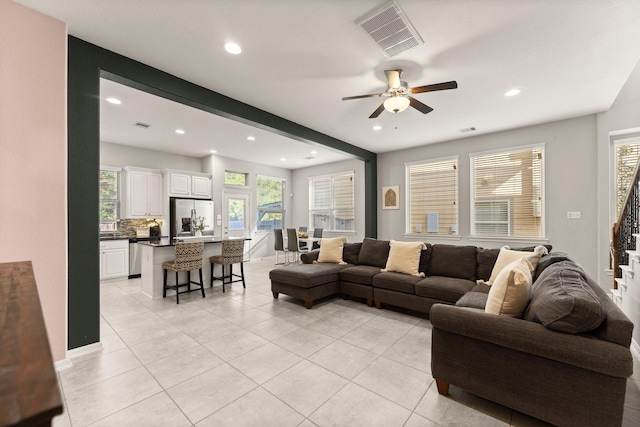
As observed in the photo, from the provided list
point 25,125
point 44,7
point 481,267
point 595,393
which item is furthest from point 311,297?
point 44,7

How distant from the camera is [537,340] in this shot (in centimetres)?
166

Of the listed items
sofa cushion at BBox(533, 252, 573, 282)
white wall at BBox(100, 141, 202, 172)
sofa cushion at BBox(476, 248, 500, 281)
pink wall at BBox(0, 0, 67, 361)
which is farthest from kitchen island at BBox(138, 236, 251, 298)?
sofa cushion at BBox(533, 252, 573, 282)

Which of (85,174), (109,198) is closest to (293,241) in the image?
(109,198)

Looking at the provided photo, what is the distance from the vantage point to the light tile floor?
6.03 feet

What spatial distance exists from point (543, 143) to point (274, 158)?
230 inches

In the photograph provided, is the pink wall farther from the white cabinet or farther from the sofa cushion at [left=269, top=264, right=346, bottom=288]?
the white cabinet

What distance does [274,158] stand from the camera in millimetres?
7738

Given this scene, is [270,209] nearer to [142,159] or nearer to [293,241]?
[293,241]

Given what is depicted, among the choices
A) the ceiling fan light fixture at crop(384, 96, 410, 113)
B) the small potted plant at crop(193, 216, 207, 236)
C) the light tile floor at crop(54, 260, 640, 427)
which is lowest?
the light tile floor at crop(54, 260, 640, 427)

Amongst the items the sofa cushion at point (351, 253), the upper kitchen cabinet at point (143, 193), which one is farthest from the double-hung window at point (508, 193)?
the upper kitchen cabinet at point (143, 193)

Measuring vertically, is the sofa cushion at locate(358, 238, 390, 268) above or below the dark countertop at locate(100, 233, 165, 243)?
below

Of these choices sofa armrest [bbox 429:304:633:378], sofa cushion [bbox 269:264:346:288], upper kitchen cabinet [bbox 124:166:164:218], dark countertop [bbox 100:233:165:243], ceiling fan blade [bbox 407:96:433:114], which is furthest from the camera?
upper kitchen cabinet [bbox 124:166:164:218]

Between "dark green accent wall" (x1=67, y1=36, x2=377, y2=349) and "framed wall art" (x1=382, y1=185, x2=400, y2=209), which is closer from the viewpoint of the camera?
"dark green accent wall" (x1=67, y1=36, x2=377, y2=349)

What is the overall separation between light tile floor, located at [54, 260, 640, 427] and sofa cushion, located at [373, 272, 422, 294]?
0.34m
